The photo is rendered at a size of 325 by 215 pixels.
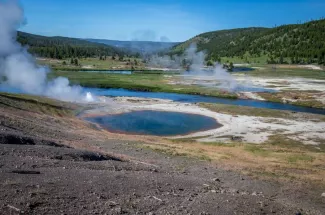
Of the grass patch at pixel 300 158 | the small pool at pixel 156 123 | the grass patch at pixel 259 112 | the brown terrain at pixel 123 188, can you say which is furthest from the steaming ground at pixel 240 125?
the brown terrain at pixel 123 188

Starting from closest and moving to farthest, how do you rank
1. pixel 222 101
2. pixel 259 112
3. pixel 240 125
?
pixel 240 125, pixel 259 112, pixel 222 101

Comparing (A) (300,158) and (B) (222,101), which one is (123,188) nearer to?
(A) (300,158)

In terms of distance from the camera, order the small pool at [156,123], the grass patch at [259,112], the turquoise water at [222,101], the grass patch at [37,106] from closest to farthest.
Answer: the grass patch at [37,106], the small pool at [156,123], the grass patch at [259,112], the turquoise water at [222,101]

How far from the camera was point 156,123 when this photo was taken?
2566 inches

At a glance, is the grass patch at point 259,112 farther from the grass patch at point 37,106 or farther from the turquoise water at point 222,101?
the grass patch at point 37,106

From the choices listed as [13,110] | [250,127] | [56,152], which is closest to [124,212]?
[56,152]

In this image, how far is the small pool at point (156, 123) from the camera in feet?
195

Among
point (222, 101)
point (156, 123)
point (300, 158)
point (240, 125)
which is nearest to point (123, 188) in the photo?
point (300, 158)

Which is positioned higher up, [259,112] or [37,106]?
[37,106]

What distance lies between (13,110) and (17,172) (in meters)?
37.0

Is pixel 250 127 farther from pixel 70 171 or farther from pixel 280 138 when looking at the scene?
pixel 70 171

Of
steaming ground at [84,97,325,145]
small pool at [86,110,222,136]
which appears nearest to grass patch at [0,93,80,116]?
steaming ground at [84,97,325,145]

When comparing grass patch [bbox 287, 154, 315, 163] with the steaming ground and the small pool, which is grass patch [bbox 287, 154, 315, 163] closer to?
the steaming ground

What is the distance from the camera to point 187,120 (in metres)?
68.9
